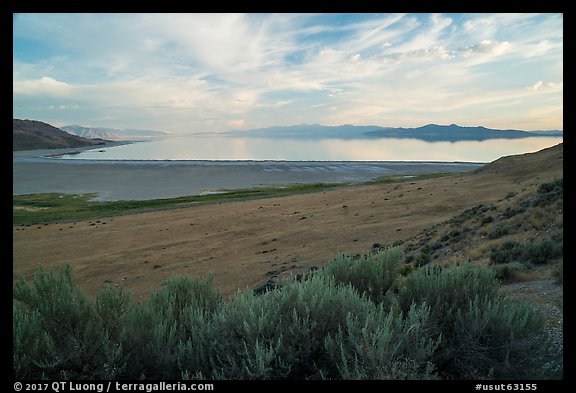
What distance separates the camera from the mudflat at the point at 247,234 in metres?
17.2

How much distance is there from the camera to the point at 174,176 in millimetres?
65875

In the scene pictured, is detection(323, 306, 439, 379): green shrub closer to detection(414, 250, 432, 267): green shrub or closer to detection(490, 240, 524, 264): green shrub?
detection(490, 240, 524, 264): green shrub

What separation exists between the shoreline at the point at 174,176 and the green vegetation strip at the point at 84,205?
121 inches

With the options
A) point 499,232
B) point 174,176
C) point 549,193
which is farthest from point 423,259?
point 174,176

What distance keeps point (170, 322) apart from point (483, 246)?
10931mm

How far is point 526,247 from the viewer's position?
9.27 m

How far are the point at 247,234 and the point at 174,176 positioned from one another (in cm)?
4577

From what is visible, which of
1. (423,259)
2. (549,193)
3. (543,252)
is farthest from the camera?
(549,193)

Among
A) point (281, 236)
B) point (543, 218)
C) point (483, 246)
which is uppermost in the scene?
point (543, 218)

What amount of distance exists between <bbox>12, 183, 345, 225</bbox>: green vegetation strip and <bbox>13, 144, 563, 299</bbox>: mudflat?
392 cm

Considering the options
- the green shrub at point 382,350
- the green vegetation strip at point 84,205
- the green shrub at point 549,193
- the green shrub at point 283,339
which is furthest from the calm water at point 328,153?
the green shrub at point 382,350

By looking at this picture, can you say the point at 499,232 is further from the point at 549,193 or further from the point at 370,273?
the point at 370,273
